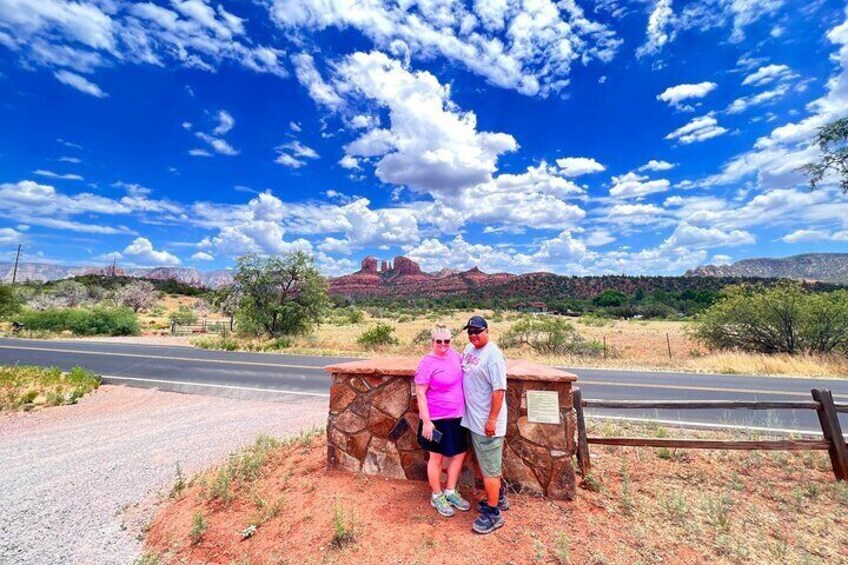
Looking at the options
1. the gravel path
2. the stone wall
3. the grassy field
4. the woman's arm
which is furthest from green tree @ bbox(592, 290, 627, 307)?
the woman's arm

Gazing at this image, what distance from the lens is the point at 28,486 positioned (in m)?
5.18

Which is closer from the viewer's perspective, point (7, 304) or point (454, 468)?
point (454, 468)

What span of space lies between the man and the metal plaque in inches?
22.1

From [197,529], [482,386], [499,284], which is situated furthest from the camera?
[499,284]

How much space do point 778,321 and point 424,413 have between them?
20.2 metres

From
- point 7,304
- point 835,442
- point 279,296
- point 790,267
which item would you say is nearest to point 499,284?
point 279,296

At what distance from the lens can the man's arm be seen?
11.6ft

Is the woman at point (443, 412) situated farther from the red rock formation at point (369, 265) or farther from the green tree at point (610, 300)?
the red rock formation at point (369, 265)

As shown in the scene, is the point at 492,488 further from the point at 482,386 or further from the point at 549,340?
the point at 549,340

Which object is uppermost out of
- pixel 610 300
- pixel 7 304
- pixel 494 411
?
pixel 610 300

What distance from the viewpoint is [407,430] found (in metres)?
4.43

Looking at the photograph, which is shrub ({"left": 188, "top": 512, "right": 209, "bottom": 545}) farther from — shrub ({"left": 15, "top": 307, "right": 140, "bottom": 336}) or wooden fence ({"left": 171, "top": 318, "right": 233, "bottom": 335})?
shrub ({"left": 15, "top": 307, "right": 140, "bottom": 336})

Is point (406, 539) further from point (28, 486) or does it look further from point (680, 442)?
point (28, 486)

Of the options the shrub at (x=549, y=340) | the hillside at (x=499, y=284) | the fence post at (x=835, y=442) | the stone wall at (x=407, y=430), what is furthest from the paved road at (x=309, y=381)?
the hillside at (x=499, y=284)
